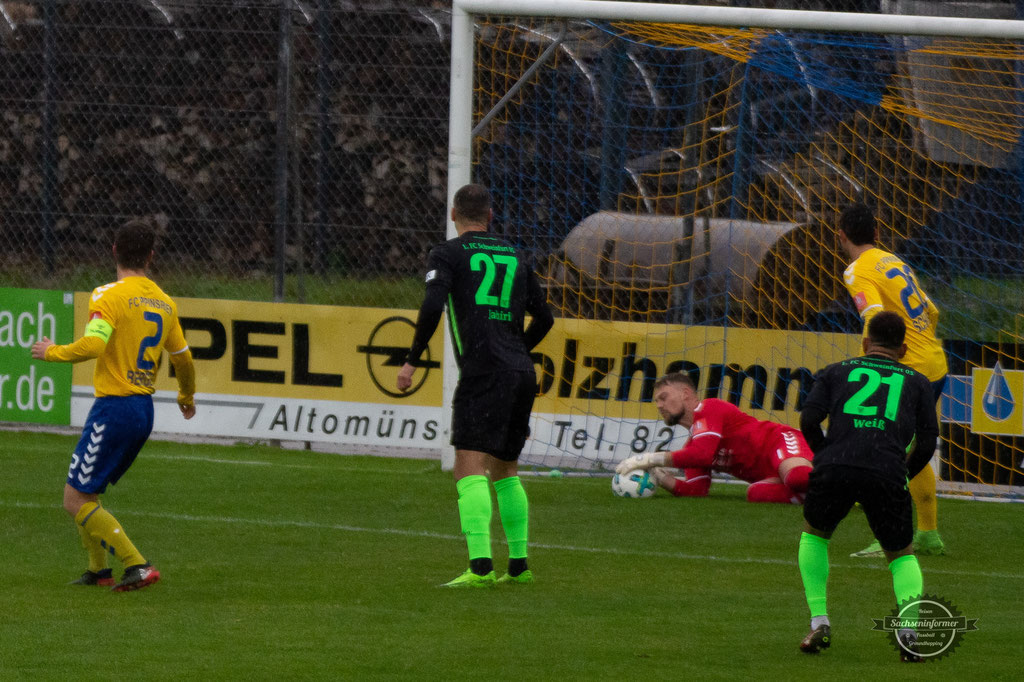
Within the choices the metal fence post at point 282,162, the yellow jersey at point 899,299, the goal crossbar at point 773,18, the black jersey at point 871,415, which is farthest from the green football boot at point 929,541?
the metal fence post at point 282,162

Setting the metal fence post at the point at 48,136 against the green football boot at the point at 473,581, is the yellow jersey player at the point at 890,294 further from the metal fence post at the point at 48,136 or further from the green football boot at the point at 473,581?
the metal fence post at the point at 48,136

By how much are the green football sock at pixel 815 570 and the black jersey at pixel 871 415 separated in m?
0.30

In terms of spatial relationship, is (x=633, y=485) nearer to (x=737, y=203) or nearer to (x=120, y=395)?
(x=737, y=203)

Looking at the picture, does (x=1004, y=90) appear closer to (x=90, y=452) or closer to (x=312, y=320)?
(x=312, y=320)

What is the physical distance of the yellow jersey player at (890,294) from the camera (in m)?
7.73

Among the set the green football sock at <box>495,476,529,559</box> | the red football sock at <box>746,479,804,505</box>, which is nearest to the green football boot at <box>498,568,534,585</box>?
the green football sock at <box>495,476,529,559</box>

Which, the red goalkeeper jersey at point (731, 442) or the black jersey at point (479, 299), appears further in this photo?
the red goalkeeper jersey at point (731, 442)

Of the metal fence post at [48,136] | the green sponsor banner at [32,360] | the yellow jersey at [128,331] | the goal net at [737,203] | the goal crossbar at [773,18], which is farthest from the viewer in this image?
the metal fence post at [48,136]

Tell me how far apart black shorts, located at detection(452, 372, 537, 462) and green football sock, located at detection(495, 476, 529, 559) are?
0.14 meters

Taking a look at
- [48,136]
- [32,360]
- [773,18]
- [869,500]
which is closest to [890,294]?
[869,500]

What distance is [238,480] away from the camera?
10.6 metres

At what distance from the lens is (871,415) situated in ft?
18.5

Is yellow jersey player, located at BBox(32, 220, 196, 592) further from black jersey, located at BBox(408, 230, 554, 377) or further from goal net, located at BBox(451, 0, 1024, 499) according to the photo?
goal net, located at BBox(451, 0, 1024, 499)

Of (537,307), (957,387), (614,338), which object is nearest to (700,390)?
(614,338)
